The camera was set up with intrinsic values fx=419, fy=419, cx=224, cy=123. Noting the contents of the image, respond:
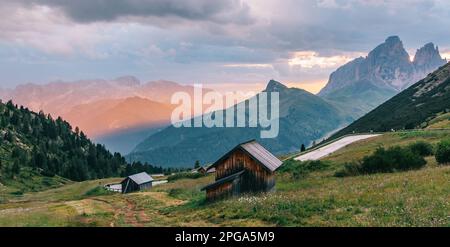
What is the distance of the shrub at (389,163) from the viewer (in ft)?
145

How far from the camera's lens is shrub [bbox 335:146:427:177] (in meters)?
44.1

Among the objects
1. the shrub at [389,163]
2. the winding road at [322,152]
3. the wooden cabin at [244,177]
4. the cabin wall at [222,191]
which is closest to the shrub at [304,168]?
the shrub at [389,163]

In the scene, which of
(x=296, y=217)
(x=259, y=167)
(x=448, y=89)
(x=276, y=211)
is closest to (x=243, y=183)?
(x=259, y=167)

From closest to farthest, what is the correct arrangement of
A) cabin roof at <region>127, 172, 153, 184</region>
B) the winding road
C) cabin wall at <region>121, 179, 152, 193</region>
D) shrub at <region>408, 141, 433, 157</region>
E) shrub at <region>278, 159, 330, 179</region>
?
shrub at <region>408, 141, 433, 157</region> < shrub at <region>278, 159, 330, 179</region> < the winding road < cabin wall at <region>121, 179, 152, 193</region> < cabin roof at <region>127, 172, 153, 184</region>

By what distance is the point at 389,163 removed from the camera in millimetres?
44781

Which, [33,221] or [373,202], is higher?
[373,202]

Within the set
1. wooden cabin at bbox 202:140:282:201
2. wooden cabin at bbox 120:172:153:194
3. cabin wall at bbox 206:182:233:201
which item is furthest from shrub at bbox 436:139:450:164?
wooden cabin at bbox 120:172:153:194

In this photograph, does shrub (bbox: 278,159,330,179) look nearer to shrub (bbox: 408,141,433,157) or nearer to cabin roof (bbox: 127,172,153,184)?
shrub (bbox: 408,141,433,157)

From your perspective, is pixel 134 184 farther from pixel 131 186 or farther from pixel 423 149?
pixel 423 149

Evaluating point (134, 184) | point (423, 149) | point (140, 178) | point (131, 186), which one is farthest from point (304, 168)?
point (140, 178)

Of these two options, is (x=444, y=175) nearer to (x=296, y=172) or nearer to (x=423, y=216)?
(x=423, y=216)
